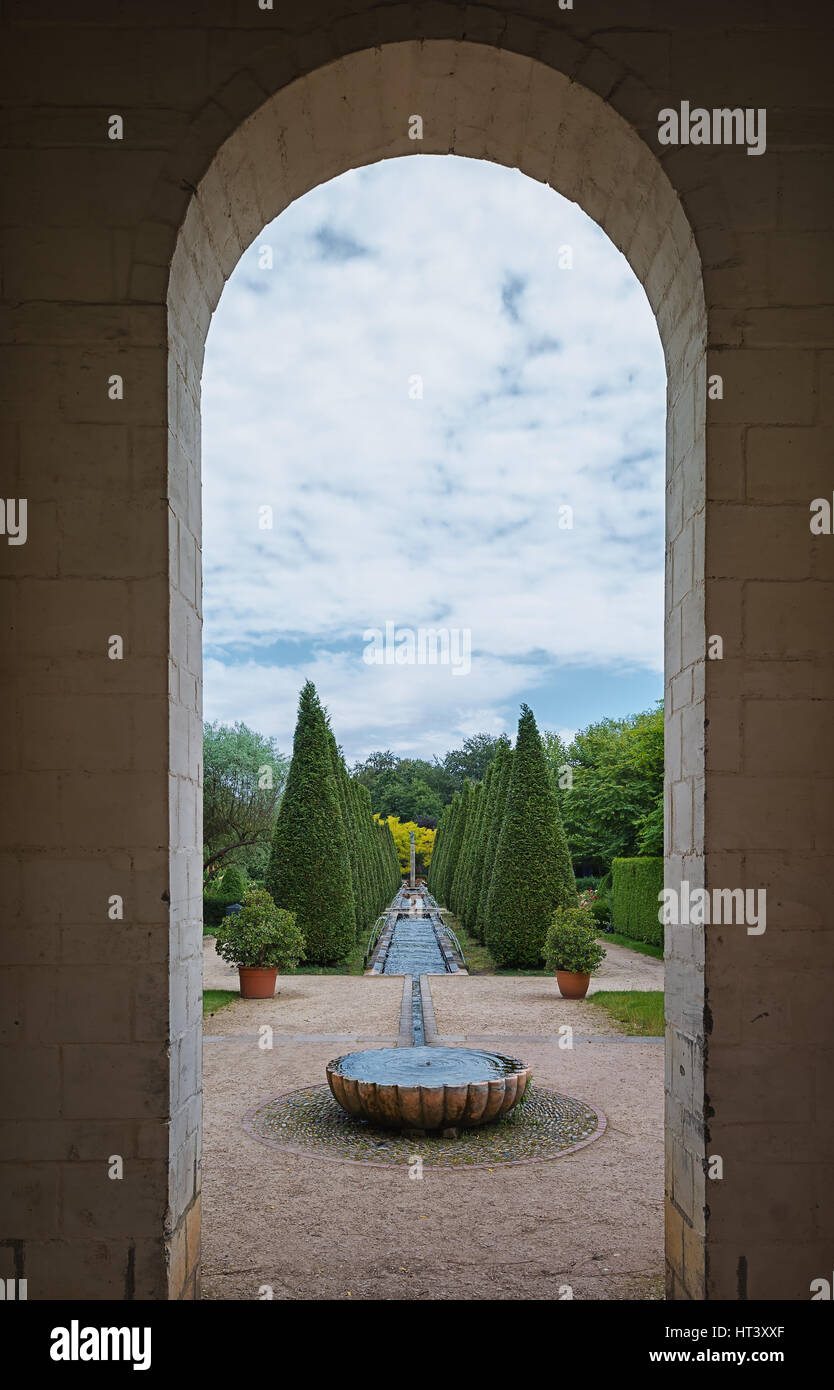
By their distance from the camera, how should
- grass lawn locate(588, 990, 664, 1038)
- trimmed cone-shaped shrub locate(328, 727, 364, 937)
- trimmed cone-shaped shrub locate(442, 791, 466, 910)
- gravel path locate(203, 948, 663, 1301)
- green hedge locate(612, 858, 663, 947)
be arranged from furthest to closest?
1. trimmed cone-shaped shrub locate(442, 791, 466, 910)
2. trimmed cone-shaped shrub locate(328, 727, 364, 937)
3. green hedge locate(612, 858, 663, 947)
4. grass lawn locate(588, 990, 664, 1038)
5. gravel path locate(203, 948, 663, 1301)

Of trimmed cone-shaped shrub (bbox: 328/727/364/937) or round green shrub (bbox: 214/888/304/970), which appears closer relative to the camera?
round green shrub (bbox: 214/888/304/970)

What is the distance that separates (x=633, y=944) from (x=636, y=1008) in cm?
737

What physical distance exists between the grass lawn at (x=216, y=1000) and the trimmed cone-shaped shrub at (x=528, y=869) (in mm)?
3878

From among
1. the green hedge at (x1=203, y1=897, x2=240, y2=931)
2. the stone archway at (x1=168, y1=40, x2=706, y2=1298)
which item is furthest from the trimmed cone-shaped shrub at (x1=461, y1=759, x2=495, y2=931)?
the stone archway at (x1=168, y1=40, x2=706, y2=1298)

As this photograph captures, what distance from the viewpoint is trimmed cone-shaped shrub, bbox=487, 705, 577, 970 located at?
12586 mm

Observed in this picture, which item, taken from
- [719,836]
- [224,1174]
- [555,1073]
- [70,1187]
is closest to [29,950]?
[70,1187]

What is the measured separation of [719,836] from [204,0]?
3147 millimetres

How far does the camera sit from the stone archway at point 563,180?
290 centimetres

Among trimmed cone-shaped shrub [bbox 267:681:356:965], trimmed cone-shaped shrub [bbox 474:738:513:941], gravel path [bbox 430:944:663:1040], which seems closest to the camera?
gravel path [bbox 430:944:663:1040]

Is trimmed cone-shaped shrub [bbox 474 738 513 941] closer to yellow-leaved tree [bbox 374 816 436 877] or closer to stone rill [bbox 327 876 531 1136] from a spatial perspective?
stone rill [bbox 327 876 531 1136]

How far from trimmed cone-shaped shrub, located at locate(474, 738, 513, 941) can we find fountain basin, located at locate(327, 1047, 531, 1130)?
28.3 feet

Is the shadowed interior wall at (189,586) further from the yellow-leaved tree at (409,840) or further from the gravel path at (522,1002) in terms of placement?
the yellow-leaved tree at (409,840)

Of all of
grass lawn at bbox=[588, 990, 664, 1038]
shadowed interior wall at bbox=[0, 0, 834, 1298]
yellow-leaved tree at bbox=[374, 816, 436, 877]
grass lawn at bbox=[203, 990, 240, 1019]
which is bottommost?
yellow-leaved tree at bbox=[374, 816, 436, 877]

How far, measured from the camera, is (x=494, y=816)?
1540 centimetres
